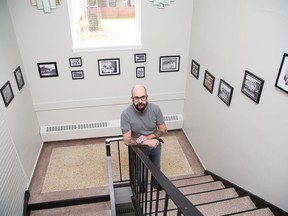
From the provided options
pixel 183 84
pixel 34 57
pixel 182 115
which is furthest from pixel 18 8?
pixel 182 115

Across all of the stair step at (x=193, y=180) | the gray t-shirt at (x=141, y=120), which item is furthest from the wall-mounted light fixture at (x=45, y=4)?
the stair step at (x=193, y=180)

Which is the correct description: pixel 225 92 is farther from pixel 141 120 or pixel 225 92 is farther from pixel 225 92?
pixel 141 120

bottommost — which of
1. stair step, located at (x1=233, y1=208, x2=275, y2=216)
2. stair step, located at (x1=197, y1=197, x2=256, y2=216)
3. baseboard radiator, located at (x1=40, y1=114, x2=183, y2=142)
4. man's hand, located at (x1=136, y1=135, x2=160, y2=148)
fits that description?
baseboard radiator, located at (x1=40, y1=114, x2=183, y2=142)

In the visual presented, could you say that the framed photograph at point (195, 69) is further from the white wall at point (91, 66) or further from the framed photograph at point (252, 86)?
the framed photograph at point (252, 86)

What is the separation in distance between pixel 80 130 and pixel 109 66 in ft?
4.40

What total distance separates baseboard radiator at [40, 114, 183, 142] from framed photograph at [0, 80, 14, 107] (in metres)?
1.27

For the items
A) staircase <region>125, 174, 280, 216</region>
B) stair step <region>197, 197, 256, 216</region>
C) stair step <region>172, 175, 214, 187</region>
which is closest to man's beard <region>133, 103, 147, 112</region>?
staircase <region>125, 174, 280, 216</region>

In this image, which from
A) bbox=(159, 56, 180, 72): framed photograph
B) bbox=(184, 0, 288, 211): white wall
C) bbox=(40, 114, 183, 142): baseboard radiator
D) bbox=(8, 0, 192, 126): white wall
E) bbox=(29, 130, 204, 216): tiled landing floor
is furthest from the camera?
bbox=(40, 114, 183, 142): baseboard radiator

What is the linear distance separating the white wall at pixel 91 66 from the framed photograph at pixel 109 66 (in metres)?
0.07

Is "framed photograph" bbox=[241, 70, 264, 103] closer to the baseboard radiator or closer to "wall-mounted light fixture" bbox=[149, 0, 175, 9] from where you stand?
"wall-mounted light fixture" bbox=[149, 0, 175, 9]

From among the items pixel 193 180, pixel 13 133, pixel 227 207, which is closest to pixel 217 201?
pixel 227 207

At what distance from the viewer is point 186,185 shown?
319 cm

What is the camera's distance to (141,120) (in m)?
2.64

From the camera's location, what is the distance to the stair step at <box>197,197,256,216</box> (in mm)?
2369
